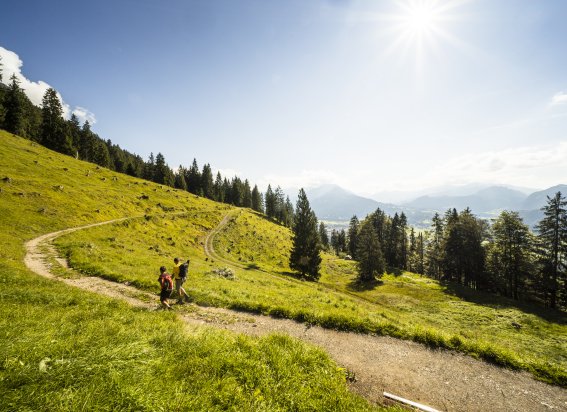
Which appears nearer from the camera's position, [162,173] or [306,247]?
[306,247]

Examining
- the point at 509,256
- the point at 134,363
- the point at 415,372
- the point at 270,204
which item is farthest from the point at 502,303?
the point at 270,204

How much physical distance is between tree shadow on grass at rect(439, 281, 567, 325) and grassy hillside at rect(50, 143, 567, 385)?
16 centimetres

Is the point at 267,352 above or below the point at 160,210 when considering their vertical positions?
below

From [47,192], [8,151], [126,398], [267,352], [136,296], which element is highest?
[8,151]

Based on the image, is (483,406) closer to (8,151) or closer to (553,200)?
(553,200)

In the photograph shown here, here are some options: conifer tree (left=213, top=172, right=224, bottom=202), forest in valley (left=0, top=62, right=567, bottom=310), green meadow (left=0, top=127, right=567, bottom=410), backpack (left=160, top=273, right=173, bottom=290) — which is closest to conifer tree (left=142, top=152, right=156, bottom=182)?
forest in valley (left=0, top=62, right=567, bottom=310)

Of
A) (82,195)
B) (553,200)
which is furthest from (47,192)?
(553,200)

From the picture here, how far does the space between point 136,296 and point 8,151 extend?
66.7 m

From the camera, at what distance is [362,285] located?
59.3 m

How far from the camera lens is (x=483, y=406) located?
324 inches

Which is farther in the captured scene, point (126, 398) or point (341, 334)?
point (341, 334)

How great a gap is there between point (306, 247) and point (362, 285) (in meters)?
19.5

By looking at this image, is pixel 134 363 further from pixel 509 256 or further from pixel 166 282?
pixel 509 256

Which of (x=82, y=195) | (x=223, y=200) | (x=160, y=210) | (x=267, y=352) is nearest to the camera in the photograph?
(x=267, y=352)
